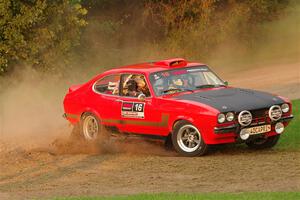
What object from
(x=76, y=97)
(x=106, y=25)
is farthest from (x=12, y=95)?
(x=76, y=97)

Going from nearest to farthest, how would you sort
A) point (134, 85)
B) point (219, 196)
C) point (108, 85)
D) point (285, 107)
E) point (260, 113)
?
point (219, 196)
point (260, 113)
point (285, 107)
point (134, 85)
point (108, 85)

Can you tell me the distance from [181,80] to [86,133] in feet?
7.36

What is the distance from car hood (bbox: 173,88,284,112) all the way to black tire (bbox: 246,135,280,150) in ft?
2.58

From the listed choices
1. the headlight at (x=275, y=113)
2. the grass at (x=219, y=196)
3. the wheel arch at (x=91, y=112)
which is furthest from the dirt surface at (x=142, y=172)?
the wheel arch at (x=91, y=112)

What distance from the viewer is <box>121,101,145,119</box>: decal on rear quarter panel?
552 inches

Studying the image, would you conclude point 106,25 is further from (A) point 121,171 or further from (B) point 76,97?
(A) point 121,171

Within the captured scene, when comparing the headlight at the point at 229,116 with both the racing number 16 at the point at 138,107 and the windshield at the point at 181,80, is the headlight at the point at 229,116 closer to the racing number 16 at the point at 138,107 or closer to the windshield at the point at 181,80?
the windshield at the point at 181,80

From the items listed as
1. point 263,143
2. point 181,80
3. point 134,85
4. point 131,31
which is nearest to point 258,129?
point 263,143

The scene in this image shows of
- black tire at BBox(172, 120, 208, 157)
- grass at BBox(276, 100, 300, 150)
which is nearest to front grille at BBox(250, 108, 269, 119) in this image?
black tire at BBox(172, 120, 208, 157)

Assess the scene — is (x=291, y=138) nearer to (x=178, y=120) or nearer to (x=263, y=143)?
(x=263, y=143)

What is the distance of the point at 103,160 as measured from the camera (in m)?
13.6

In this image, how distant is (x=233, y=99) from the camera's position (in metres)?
13.3

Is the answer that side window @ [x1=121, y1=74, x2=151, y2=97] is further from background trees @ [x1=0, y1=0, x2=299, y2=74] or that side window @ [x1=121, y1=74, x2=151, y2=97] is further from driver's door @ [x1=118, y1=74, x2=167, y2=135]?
background trees @ [x1=0, y1=0, x2=299, y2=74]

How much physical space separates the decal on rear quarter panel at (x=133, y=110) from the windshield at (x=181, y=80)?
384 mm
